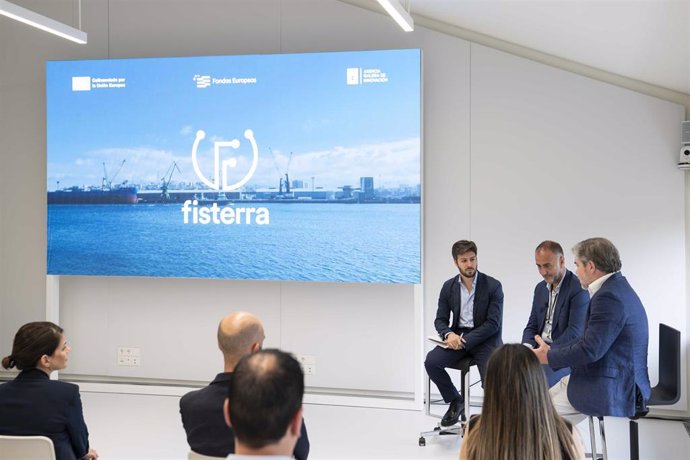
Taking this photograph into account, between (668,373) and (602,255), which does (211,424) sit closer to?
(602,255)

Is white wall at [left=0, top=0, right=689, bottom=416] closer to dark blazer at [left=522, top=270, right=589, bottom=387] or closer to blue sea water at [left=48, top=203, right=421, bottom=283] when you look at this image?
blue sea water at [left=48, top=203, right=421, bottom=283]

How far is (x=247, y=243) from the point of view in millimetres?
5914

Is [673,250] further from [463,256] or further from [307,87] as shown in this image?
[307,87]

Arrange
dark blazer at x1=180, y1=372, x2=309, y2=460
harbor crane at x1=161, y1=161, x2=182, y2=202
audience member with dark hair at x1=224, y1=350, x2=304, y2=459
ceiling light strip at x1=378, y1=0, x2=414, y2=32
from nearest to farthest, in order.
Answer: audience member with dark hair at x1=224, y1=350, x2=304, y2=459, dark blazer at x1=180, y1=372, x2=309, y2=460, ceiling light strip at x1=378, y1=0, x2=414, y2=32, harbor crane at x1=161, y1=161, x2=182, y2=202

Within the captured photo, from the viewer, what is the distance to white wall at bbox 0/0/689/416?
18.2 ft

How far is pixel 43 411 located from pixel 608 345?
8.39 feet

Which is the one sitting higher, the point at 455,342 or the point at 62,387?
the point at 62,387

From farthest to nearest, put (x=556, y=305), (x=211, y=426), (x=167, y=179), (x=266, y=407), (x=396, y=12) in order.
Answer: (x=167, y=179) < (x=556, y=305) < (x=396, y=12) < (x=211, y=426) < (x=266, y=407)

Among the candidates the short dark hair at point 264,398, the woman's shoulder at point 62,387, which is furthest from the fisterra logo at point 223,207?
the short dark hair at point 264,398

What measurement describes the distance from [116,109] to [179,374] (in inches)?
93.8

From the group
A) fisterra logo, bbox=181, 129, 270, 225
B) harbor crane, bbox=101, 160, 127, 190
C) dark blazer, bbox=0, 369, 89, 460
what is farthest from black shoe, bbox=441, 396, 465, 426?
harbor crane, bbox=101, 160, 127, 190

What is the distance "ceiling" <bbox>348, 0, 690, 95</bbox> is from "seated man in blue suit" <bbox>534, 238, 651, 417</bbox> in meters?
1.40

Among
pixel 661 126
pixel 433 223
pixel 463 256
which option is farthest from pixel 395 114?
pixel 661 126

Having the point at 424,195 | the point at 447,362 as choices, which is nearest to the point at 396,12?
the point at 424,195
